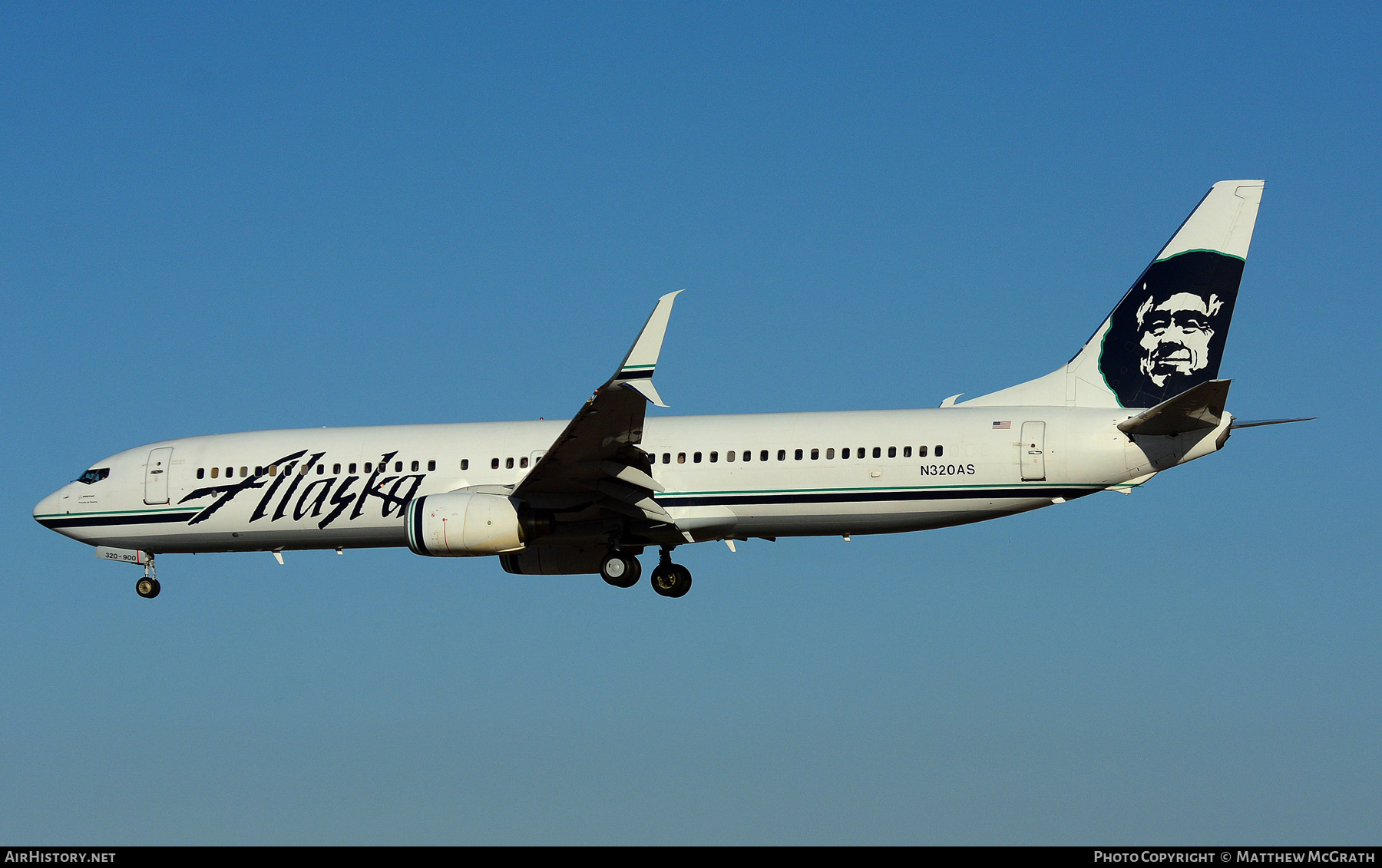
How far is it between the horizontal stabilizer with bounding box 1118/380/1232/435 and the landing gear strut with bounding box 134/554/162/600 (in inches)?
793

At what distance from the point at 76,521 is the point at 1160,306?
22.8 meters

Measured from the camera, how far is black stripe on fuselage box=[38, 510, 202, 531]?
32781 millimetres

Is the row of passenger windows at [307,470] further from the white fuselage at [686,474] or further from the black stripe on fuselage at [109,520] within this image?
the black stripe on fuselage at [109,520]

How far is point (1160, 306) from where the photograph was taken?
1169 inches

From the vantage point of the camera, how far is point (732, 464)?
2978cm

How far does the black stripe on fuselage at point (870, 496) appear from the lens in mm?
28422

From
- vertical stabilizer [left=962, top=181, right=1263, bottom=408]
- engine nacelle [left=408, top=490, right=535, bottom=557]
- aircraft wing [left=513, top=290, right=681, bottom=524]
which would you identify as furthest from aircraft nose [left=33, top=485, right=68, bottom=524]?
vertical stabilizer [left=962, top=181, right=1263, bottom=408]

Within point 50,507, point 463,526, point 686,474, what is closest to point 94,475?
point 50,507

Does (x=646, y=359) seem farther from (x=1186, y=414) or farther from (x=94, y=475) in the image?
(x=94, y=475)

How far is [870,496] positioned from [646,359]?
17.5 ft

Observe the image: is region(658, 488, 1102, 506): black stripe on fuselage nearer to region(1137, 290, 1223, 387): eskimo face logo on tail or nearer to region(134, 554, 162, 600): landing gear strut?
region(1137, 290, 1223, 387): eskimo face logo on tail

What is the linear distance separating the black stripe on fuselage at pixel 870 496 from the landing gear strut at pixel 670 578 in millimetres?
1912

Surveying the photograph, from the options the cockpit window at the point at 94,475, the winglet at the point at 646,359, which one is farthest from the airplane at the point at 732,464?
the cockpit window at the point at 94,475
